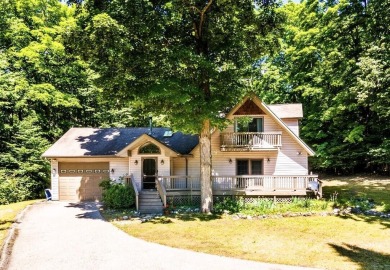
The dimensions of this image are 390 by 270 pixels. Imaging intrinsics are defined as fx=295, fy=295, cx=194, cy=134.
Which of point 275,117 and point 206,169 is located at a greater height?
point 275,117

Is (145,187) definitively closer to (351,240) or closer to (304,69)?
(351,240)

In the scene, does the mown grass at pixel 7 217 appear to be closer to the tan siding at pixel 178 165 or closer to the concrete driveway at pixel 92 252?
the concrete driveway at pixel 92 252

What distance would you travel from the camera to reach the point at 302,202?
1781 cm

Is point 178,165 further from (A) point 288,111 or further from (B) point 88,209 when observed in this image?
(A) point 288,111

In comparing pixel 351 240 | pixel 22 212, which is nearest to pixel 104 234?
pixel 22 212

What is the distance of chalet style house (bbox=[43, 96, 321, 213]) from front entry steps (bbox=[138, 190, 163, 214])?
0.06 m

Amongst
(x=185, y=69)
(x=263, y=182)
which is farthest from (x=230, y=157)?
(x=185, y=69)

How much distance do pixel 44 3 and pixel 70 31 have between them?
60.9 ft

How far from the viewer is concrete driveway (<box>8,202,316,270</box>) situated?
367 inches

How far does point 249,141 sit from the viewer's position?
20469mm

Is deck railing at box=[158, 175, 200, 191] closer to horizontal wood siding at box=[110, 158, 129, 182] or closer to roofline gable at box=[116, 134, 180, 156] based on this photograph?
roofline gable at box=[116, 134, 180, 156]

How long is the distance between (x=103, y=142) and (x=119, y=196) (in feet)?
19.7

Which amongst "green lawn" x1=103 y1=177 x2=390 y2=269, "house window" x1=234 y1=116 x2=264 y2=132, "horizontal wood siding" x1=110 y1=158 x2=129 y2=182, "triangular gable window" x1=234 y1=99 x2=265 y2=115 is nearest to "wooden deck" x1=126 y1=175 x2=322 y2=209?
"horizontal wood siding" x1=110 y1=158 x2=129 y2=182

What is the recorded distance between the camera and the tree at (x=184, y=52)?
13789 millimetres
